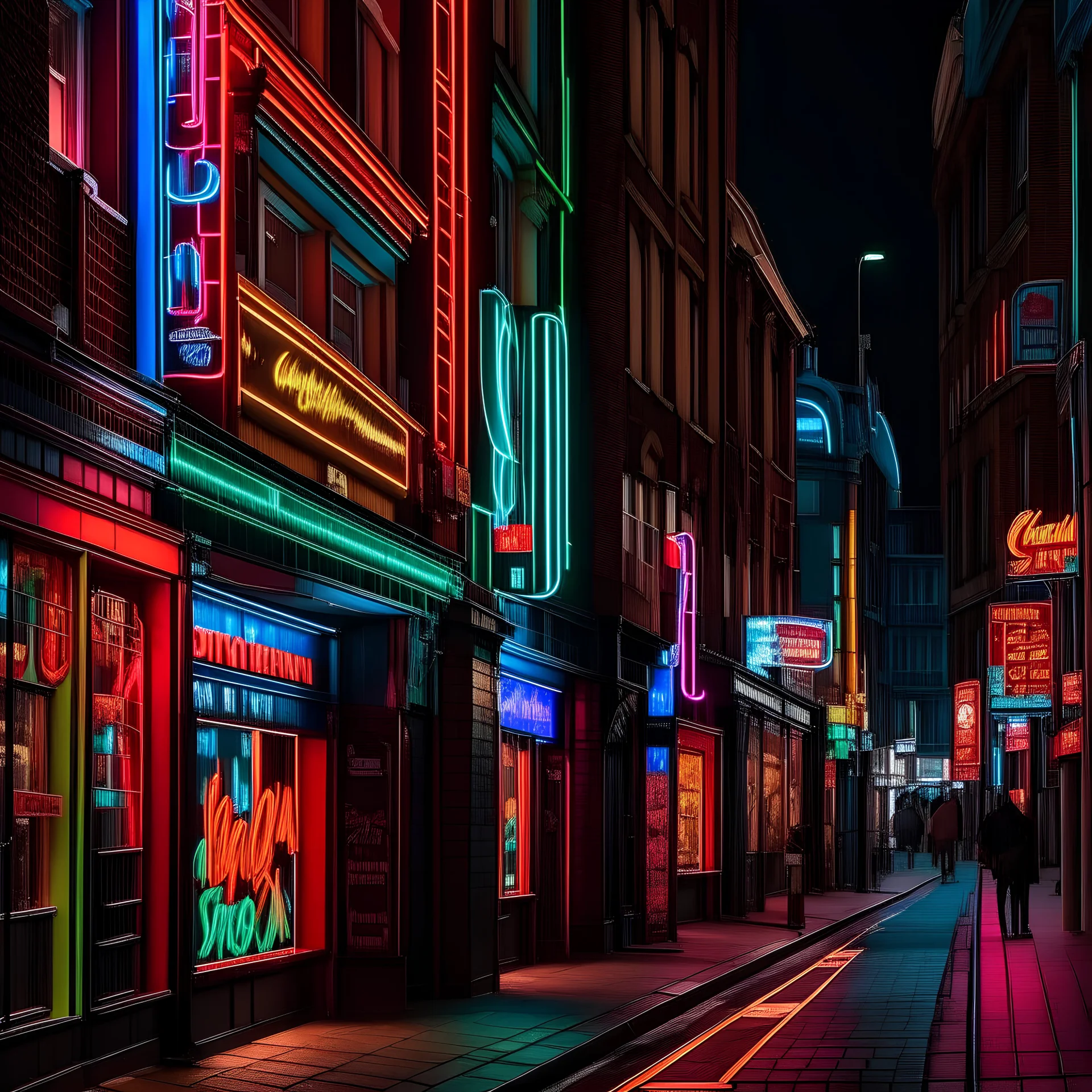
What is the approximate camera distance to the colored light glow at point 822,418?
6281cm

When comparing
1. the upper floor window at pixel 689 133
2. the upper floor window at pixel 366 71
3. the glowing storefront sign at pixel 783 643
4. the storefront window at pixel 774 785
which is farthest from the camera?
the storefront window at pixel 774 785

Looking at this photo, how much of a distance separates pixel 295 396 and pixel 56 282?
12.0 ft

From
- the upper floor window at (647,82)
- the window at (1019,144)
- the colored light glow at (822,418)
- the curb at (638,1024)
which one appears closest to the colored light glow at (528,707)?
the curb at (638,1024)

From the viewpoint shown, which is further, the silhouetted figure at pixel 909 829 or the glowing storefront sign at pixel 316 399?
the silhouetted figure at pixel 909 829

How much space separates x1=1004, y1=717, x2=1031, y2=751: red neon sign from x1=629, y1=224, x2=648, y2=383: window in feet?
97.1

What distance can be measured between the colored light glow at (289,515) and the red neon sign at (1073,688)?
15687mm

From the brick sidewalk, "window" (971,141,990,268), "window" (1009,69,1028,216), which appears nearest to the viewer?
the brick sidewalk

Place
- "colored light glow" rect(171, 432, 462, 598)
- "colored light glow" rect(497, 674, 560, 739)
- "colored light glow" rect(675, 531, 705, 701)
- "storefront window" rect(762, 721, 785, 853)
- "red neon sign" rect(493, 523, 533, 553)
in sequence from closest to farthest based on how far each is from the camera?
"colored light glow" rect(171, 432, 462, 598) < "red neon sign" rect(493, 523, 533, 553) < "colored light glow" rect(497, 674, 560, 739) < "colored light glow" rect(675, 531, 705, 701) < "storefront window" rect(762, 721, 785, 853)

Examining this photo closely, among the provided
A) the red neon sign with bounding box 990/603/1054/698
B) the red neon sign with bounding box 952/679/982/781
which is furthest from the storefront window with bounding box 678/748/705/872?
the red neon sign with bounding box 952/679/982/781

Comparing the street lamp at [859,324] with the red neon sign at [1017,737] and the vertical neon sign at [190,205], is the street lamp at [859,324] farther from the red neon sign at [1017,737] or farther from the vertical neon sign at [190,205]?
the vertical neon sign at [190,205]

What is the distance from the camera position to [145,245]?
12.2 m

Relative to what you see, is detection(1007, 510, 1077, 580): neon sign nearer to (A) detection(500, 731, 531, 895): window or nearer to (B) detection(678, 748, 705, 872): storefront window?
(B) detection(678, 748, 705, 872): storefront window

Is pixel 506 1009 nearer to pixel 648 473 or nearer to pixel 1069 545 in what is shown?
pixel 648 473

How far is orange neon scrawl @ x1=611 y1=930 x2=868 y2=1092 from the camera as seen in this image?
12.3 metres
